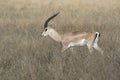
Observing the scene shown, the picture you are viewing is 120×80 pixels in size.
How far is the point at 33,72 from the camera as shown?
252 inches

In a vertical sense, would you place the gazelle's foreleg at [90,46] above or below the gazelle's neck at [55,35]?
below

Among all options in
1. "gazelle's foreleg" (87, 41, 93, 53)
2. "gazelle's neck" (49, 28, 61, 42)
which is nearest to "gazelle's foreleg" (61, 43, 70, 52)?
"gazelle's neck" (49, 28, 61, 42)

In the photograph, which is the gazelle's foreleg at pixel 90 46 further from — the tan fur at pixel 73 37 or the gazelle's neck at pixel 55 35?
the gazelle's neck at pixel 55 35

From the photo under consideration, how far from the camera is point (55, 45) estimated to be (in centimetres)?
891

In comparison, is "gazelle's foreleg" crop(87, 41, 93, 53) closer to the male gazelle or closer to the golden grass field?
the male gazelle

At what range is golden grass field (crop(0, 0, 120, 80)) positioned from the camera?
6332mm

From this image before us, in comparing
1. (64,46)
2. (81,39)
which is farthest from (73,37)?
(64,46)

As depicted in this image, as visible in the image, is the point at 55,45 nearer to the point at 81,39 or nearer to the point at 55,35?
A: the point at 55,35

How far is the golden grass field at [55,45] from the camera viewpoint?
6.33 meters

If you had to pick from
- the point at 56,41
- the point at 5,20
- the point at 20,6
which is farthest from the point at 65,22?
the point at 20,6

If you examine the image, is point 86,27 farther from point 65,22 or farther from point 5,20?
point 5,20

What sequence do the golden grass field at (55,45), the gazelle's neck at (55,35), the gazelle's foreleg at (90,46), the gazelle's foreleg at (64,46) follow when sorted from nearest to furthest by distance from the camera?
the golden grass field at (55,45) → the gazelle's foreleg at (90,46) → the gazelle's foreleg at (64,46) → the gazelle's neck at (55,35)

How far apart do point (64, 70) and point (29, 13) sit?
326 inches

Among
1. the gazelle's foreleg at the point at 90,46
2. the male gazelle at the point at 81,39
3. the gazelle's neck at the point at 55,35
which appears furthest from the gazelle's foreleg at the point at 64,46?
the gazelle's foreleg at the point at 90,46
